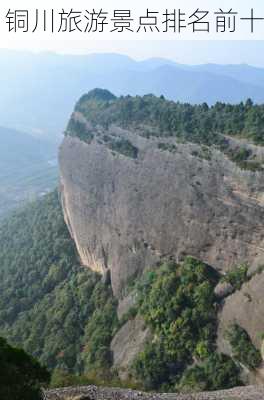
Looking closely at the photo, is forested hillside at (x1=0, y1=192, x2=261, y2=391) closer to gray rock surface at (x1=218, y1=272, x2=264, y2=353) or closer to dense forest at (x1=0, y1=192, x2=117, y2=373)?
dense forest at (x1=0, y1=192, x2=117, y2=373)

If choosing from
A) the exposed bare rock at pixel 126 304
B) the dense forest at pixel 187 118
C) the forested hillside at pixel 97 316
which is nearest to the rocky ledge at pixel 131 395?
the forested hillside at pixel 97 316

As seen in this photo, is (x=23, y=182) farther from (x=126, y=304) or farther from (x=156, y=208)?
(x=156, y=208)

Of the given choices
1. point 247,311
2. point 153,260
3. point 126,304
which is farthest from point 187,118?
point 247,311

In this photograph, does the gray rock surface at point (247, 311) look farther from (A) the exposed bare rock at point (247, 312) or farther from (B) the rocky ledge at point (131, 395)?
(B) the rocky ledge at point (131, 395)

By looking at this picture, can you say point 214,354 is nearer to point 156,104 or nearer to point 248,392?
point 248,392

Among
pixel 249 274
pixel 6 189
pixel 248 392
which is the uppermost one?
pixel 249 274

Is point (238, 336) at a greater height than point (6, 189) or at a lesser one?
greater

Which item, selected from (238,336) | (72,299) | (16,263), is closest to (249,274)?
(238,336)
